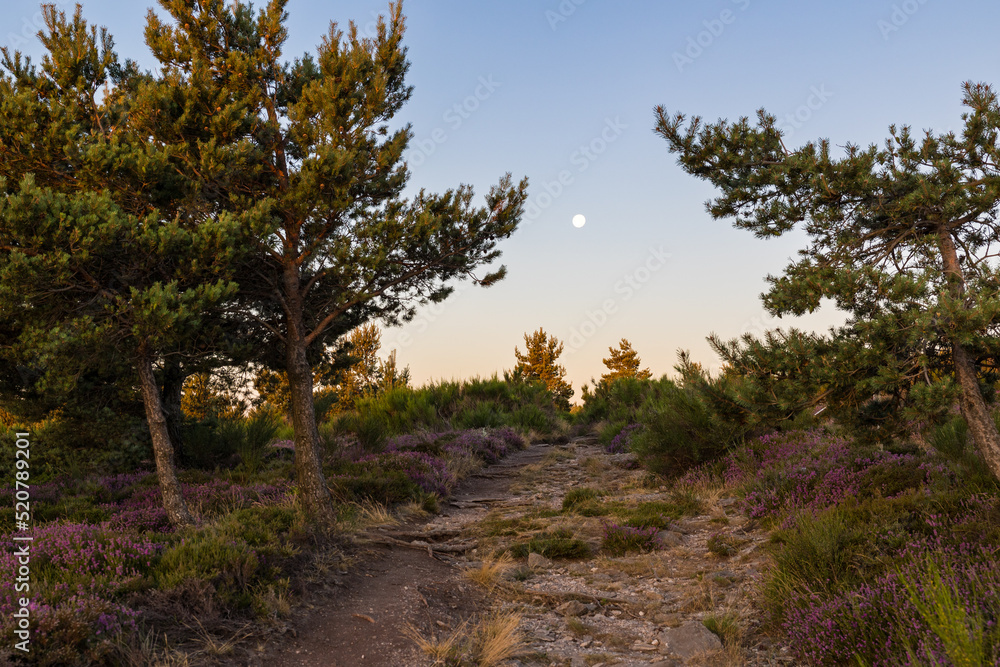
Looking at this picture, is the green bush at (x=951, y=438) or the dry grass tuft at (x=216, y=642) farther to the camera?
the green bush at (x=951, y=438)

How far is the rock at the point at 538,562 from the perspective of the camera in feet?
22.6

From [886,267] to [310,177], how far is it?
6.30 metres

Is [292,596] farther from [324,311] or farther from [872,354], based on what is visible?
[872,354]

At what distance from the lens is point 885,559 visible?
454 cm

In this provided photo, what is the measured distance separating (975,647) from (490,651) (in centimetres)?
306

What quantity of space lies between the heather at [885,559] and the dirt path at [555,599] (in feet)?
1.35

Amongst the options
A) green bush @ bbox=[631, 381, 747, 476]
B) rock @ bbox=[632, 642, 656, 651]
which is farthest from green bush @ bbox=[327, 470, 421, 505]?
rock @ bbox=[632, 642, 656, 651]

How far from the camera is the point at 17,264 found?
5.55 metres

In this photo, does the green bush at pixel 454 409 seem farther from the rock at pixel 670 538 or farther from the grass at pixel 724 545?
the grass at pixel 724 545

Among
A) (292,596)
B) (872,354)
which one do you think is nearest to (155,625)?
(292,596)

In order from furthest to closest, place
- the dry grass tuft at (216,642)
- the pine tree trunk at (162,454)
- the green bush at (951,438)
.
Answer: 1. the pine tree trunk at (162,454)
2. the green bush at (951,438)
3. the dry grass tuft at (216,642)

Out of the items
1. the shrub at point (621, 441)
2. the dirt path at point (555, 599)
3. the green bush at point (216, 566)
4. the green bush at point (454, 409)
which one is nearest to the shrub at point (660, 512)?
the dirt path at point (555, 599)

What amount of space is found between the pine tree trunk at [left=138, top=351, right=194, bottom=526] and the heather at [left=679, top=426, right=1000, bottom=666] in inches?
257

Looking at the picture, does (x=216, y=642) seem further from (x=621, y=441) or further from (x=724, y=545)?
(x=621, y=441)
